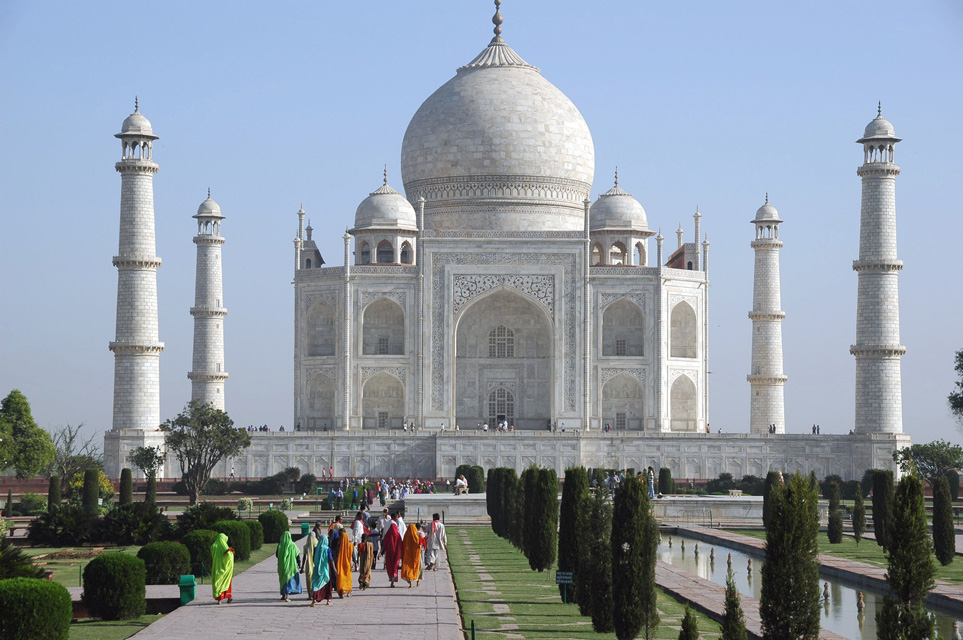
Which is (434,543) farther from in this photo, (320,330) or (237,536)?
(320,330)

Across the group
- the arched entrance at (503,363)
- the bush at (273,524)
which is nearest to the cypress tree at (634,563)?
the bush at (273,524)

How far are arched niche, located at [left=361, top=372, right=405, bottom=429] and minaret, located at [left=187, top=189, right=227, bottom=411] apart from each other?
3711 mm

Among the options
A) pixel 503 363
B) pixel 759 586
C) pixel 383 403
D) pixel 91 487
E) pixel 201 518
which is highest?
pixel 503 363

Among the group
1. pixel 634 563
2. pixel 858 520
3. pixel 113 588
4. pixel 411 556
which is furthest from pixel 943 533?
pixel 113 588

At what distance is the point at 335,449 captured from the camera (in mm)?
34312

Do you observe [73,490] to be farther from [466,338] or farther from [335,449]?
[466,338]

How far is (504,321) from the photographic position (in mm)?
38719

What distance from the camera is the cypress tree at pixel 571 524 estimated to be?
14.3 metres

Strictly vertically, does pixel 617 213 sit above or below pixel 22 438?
above

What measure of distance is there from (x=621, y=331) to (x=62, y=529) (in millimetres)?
20508

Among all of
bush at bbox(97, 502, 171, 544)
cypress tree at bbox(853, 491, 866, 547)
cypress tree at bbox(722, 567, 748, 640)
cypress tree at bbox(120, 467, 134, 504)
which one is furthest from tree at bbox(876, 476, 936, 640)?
cypress tree at bbox(120, 467, 134, 504)

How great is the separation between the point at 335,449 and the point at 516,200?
9.28 meters

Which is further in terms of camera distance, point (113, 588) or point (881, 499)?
point (881, 499)

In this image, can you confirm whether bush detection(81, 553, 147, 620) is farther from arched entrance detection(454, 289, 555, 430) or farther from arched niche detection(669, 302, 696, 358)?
arched niche detection(669, 302, 696, 358)
